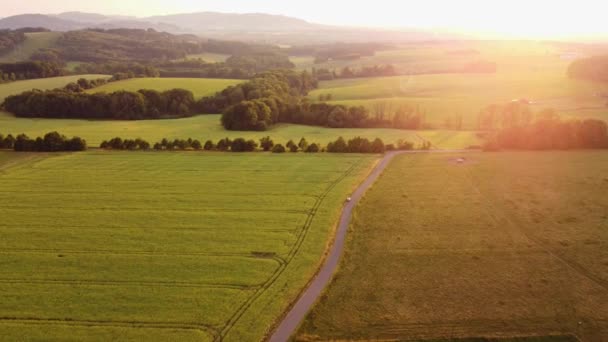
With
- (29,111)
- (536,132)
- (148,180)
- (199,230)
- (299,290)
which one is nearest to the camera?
(299,290)

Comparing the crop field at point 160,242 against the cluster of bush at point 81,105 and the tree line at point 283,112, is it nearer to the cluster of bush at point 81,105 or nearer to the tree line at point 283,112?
the tree line at point 283,112

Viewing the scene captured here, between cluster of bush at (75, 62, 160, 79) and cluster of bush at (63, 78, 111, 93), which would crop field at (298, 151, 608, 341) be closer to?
cluster of bush at (63, 78, 111, 93)

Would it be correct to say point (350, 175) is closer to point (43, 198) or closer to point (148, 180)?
point (148, 180)

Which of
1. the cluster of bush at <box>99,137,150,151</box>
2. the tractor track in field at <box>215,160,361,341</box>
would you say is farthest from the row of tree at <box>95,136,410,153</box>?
the tractor track in field at <box>215,160,361,341</box>

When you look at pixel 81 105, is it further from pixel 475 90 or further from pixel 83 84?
pixel 475 90

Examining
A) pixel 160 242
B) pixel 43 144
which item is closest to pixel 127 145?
pixel 43 144

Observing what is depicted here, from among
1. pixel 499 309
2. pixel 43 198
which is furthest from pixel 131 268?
pixel 499 309
